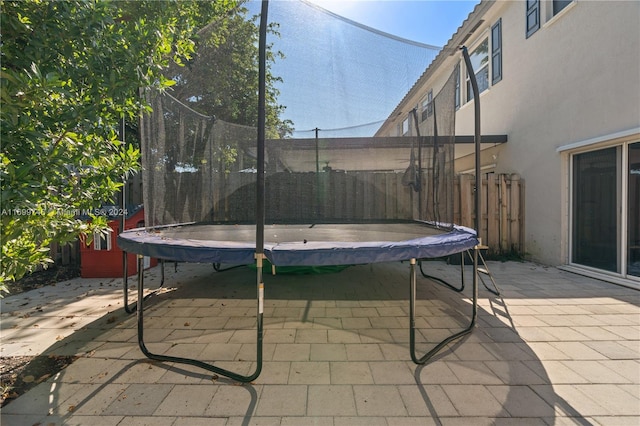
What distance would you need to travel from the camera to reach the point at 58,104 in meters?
1.37

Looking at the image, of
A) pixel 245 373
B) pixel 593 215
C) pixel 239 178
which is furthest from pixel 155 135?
pixel 593 215

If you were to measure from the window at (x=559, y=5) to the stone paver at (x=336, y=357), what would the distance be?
350cm

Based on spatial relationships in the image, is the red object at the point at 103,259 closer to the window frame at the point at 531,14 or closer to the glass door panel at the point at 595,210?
the glass door panel at the point at 595,210

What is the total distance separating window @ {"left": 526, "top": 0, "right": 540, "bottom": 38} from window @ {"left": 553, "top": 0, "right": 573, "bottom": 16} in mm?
208

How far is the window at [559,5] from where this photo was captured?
382 cm

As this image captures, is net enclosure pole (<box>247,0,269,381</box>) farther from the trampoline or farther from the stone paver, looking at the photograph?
the stone paver

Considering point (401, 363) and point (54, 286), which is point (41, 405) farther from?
point (54, 286)

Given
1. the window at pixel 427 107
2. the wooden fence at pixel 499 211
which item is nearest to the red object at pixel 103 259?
the window at pixel 427 107

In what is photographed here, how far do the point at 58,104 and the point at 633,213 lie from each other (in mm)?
4815

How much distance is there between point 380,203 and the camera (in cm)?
404

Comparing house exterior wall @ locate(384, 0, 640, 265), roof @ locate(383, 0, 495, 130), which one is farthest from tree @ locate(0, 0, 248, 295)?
house exterior wall @ locate(384, 0, 640, 265)

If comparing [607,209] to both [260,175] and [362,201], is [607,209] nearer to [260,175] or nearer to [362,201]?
[362,201]

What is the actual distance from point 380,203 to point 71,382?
11.2ft

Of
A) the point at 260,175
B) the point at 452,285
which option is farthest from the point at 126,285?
the point at 452,285
